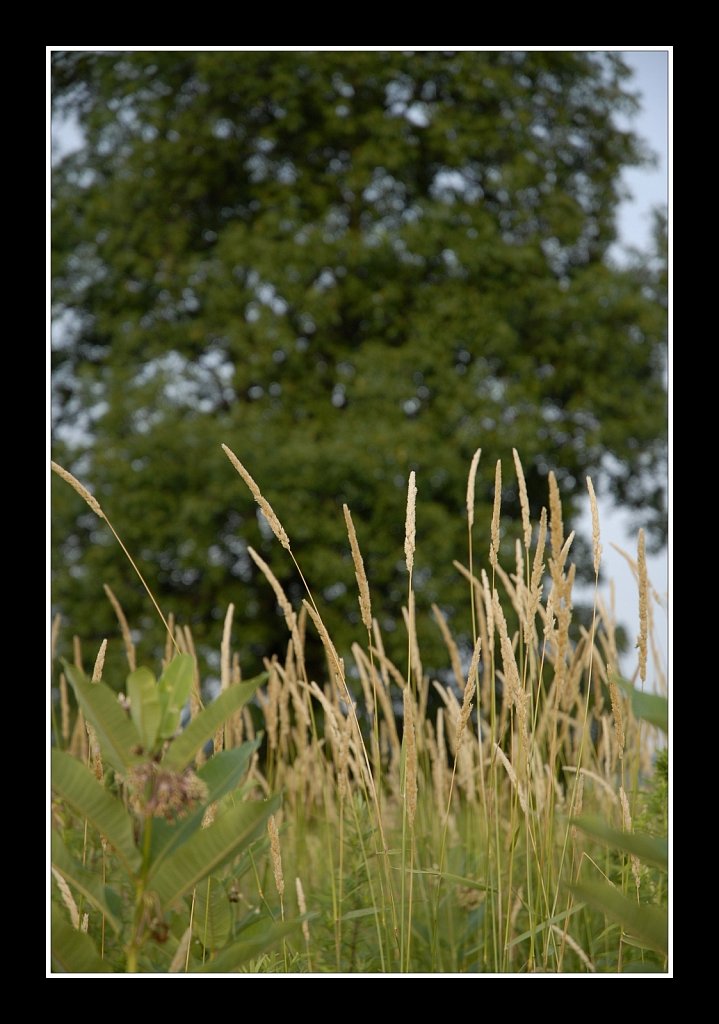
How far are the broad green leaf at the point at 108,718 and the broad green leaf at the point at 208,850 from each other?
0.10m

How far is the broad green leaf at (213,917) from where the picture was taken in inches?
50.2

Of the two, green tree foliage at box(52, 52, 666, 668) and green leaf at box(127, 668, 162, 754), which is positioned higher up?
green tree foliage at box(52, 52, 666, 668)

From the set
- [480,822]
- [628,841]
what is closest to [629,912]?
[628,841]

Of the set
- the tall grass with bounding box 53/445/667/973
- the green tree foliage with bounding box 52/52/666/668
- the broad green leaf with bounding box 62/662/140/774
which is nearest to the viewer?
the broad green leaf with bounding box 62/662/140/774

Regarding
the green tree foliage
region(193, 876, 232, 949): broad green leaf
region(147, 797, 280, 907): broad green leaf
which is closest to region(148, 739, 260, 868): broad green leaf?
region(147, 797, 280, 907): broad green leaf

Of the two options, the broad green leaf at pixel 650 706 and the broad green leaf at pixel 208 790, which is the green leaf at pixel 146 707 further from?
the broad green leaf at pixel 650 706

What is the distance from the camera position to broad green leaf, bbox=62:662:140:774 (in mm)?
980

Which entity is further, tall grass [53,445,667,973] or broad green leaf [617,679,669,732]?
tall grass [53,445,667,973]

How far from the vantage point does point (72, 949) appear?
1.08 meters

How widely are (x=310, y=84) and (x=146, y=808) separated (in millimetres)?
5835

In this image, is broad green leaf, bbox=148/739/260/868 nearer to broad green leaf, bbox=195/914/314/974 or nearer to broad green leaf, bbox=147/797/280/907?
broad green leaf, bbox=147/797/280/907

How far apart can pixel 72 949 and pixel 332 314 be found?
5.25 metres

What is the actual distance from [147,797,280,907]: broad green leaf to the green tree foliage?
443cm
